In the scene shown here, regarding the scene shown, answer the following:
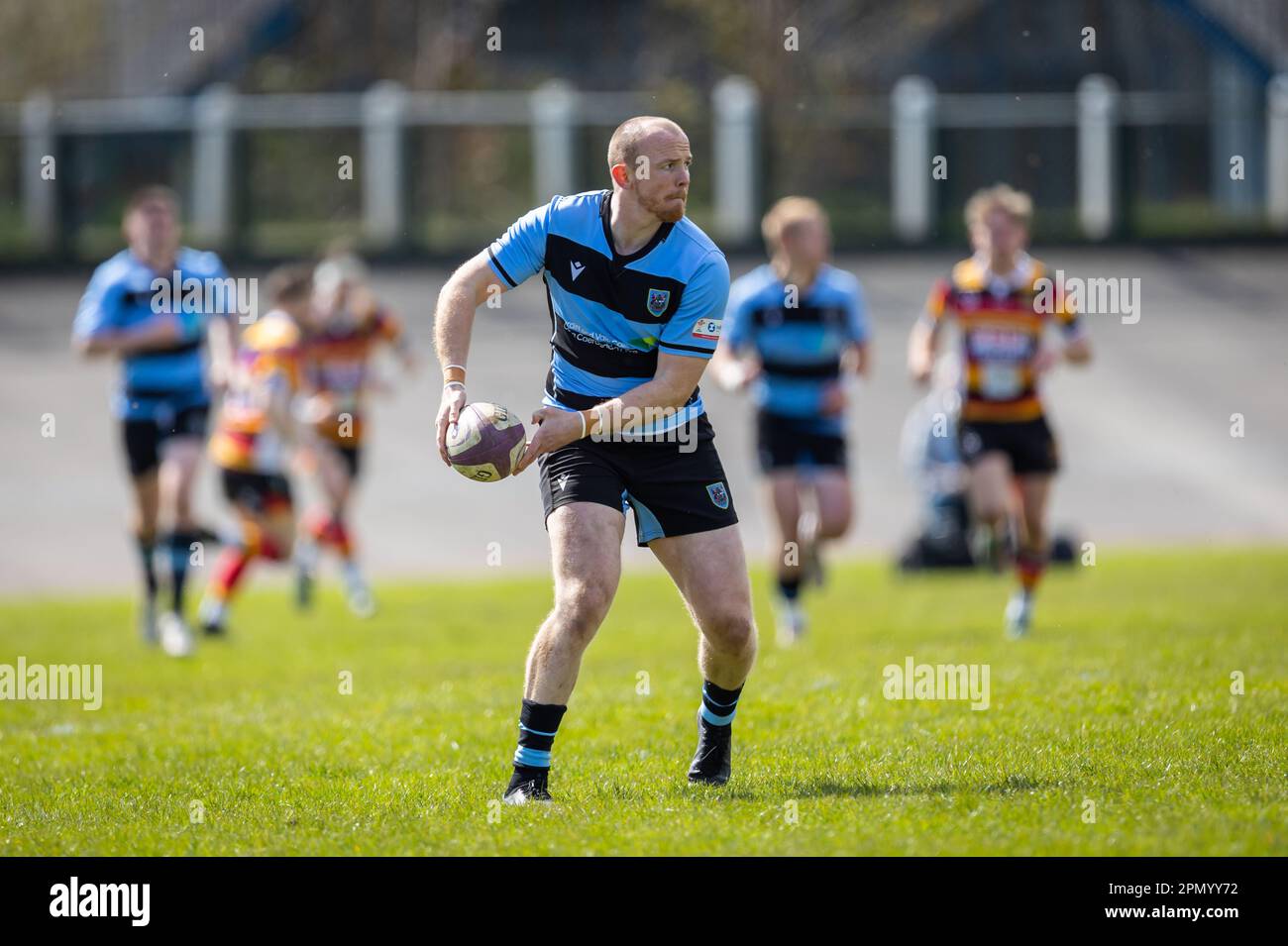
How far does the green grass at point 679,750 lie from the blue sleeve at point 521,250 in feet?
6.31

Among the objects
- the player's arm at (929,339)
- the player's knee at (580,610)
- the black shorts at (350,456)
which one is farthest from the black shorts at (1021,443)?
the black shorts at (350,456)

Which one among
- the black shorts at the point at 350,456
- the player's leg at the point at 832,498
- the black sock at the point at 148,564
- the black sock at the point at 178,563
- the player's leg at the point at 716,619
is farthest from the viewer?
the black shorts at the point at 350,456

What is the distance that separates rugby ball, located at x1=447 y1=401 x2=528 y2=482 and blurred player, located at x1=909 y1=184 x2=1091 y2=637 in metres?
6.00

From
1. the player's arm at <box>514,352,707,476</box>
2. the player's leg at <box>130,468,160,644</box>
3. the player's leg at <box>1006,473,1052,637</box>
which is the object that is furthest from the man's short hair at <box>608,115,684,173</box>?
the player's leg at <box>130,468,160,644</box>

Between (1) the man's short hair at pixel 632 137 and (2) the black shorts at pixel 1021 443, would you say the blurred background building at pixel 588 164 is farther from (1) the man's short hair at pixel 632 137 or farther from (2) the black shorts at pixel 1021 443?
(1) the man's short hair at pixel 632 137

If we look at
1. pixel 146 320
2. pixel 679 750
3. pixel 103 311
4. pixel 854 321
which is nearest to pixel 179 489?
pixel 146 320

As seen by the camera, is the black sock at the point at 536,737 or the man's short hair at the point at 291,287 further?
the man's short hair at the point at 291,287

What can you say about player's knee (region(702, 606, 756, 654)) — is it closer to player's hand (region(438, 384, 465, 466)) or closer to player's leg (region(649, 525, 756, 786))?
player's leg (region(649, 525, 756, 786))

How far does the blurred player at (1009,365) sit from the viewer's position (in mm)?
11469

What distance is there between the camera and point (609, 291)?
6492 millimetres

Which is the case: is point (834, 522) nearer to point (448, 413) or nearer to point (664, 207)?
point (664, 207)
